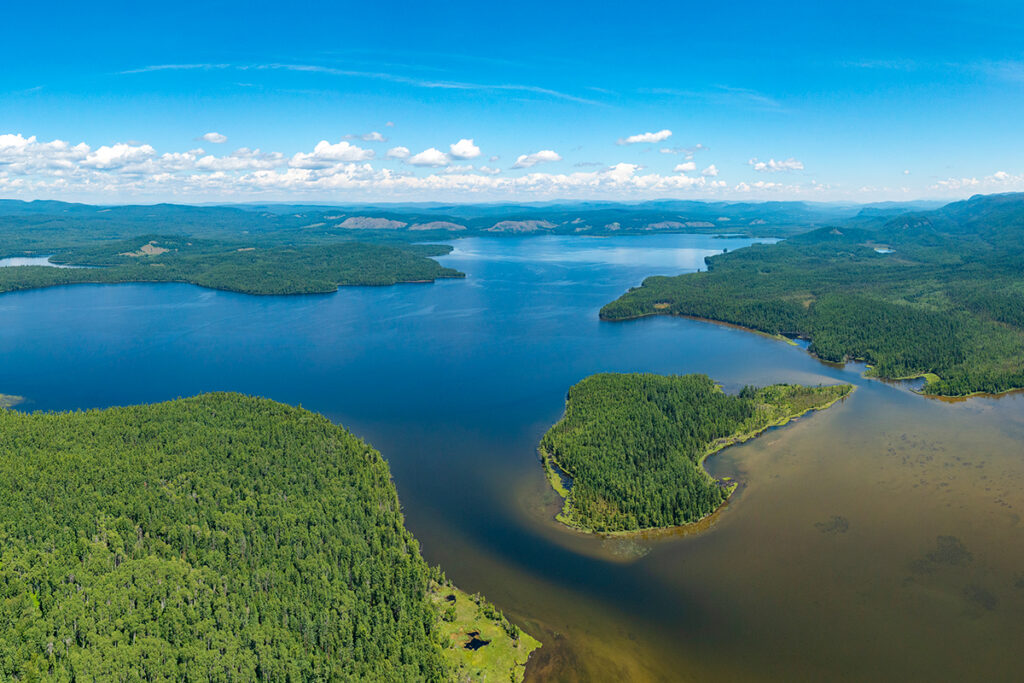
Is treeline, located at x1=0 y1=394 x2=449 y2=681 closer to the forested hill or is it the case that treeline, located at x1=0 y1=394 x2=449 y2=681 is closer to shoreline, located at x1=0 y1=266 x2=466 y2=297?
the forested hill

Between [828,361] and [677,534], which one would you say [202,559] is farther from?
[828,361]

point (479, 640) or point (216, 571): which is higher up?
Result: point (216, 571)

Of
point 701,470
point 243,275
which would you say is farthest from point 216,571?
point 243,275

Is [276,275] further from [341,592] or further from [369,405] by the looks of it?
[341,592]

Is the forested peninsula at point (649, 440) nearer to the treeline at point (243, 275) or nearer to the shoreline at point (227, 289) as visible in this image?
the shoreline at point (227, 289)

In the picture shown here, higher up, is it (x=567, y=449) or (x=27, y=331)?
(x=27, y=331)

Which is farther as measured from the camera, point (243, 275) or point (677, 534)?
point (243, 275)

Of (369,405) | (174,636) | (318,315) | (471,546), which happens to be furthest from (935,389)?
(318,315)
